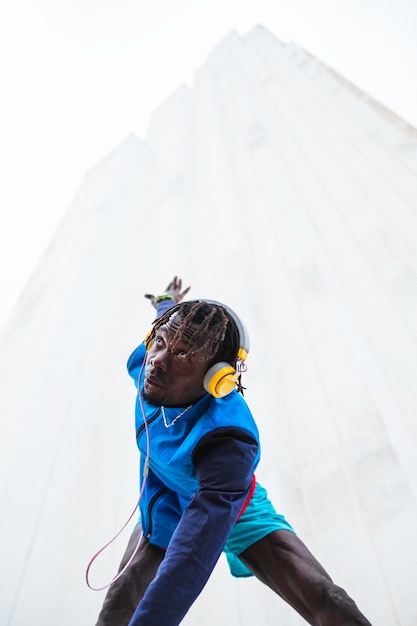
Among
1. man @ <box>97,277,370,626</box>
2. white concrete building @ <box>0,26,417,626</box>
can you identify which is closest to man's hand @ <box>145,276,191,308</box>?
man @ <box>97,277,370,626</box>

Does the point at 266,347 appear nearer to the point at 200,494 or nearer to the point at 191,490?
the point at 191,490

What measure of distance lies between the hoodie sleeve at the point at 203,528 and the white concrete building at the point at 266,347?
455mm

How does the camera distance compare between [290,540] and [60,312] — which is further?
[60,312]

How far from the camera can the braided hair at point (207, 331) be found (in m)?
0.52

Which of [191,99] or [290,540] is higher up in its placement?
[191,99]

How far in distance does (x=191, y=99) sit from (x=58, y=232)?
1.89 meters

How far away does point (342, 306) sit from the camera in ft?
4.14

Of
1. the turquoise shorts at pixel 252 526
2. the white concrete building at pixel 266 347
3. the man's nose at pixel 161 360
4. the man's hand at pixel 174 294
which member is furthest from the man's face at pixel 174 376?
the white concrete building at pixel 266 347

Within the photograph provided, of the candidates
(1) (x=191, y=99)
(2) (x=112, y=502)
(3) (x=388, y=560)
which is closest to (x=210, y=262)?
(2) (x=112, y=502)

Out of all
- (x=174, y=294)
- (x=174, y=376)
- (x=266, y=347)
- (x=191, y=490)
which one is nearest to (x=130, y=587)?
(x=191, y=490)

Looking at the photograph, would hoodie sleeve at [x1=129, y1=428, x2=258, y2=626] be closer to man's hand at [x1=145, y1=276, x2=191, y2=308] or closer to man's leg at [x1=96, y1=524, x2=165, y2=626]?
man's leg at [x1=96, y1=524, x2=165, y2=626]

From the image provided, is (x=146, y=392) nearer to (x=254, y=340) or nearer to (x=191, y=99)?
(x=254, y=340)

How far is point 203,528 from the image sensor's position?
0.41m

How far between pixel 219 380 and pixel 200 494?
0.40 ft
